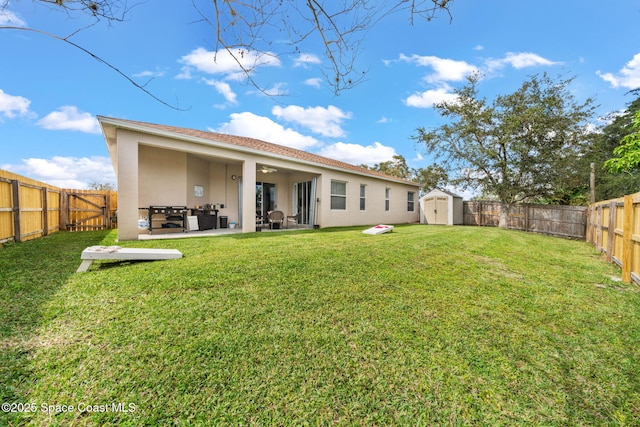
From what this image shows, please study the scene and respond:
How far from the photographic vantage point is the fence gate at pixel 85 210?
33.8 ft

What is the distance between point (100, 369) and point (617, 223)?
8.67 m

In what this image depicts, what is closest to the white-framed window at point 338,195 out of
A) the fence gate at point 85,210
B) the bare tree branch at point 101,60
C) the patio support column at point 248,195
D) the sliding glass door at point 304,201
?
the sliding glass door at point 304,201

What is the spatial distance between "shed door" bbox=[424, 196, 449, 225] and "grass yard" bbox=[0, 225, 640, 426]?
43.1 ft

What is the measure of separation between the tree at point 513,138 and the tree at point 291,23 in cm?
1523

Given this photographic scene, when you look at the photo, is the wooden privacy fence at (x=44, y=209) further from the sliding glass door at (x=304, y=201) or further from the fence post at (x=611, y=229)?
the fence post at (x=611, y=229)

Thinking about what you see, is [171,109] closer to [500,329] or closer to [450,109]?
[500,329]

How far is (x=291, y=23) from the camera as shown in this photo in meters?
2.60

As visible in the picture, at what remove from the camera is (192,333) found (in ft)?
7.07

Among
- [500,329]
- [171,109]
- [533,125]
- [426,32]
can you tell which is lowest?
[500,329]

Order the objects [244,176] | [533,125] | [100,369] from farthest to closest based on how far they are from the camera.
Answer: [533,125] → [244,176] → [100,369]

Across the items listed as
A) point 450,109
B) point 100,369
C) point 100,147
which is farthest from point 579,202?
point 100,147

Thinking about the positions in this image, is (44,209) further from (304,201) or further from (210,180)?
(304,201)

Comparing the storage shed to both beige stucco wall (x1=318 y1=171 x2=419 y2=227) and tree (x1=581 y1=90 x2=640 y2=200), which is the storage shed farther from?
tree (x1=581 y1=90 x2=640 y2=200)

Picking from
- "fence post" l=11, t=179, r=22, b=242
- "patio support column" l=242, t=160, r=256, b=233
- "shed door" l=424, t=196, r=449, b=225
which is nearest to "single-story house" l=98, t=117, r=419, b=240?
"patio support column" l=242, t=160, r=256, b=233
